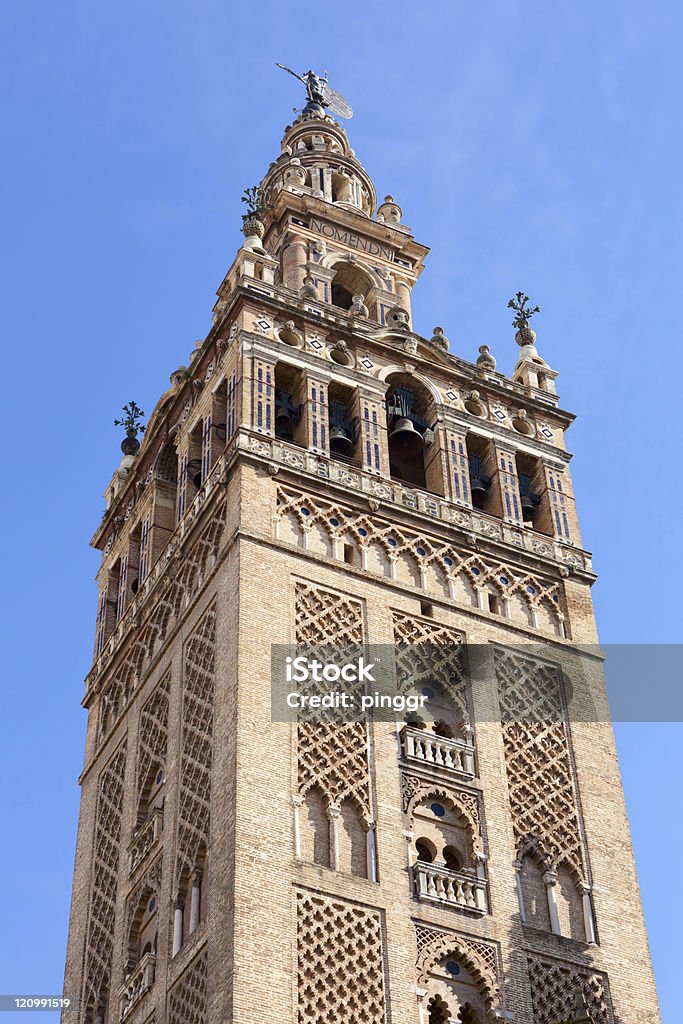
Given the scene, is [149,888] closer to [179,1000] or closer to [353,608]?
[179,1000]

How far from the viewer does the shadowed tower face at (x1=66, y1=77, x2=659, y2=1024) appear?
24.0 m

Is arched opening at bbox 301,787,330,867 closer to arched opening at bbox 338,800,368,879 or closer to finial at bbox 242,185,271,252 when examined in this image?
arched opening at bbox 338,800,368,879

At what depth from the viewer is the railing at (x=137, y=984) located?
25406 millimetres

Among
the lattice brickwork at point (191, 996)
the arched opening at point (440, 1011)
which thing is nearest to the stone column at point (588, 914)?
the arched opening at point (440, 1011)

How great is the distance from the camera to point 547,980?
24828mm

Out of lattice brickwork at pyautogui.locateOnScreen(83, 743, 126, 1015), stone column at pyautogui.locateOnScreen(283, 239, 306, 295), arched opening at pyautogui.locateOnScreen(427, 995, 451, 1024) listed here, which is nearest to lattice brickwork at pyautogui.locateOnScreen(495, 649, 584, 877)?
arched opening at pyautogui.locateOnScreen(427, 995, 451, 1024)

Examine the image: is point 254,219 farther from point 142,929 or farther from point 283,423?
point 142,929

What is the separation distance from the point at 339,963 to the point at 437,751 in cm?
417

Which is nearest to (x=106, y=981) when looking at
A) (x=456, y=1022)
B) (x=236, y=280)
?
(x=456, y=1022)

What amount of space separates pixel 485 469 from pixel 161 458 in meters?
5.72

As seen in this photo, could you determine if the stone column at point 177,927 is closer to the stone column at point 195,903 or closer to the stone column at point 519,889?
the stone column at point 195,903

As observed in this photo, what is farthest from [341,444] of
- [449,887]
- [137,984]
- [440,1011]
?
[440,1011]

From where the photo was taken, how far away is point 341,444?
30.7 metres

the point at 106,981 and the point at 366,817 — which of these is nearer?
the point at 366,817
